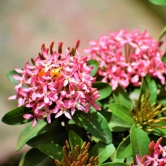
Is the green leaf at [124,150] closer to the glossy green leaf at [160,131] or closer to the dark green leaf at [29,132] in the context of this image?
the glossy green leaf at [160,131]

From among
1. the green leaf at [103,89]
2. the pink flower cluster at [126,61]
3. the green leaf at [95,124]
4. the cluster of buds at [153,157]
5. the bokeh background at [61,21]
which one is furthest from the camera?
the bokeh background at [61,21]

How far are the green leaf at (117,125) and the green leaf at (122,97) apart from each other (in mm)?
86

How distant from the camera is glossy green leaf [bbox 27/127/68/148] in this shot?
4.34 ft

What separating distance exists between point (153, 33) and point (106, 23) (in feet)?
1.14

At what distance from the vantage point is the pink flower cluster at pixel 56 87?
118 centimetres

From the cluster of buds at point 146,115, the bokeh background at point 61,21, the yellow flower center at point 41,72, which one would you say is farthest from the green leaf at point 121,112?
the bokeh background at point 61,21

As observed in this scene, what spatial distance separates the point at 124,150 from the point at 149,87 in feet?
0.98

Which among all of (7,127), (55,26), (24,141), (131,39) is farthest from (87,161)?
(55,26)

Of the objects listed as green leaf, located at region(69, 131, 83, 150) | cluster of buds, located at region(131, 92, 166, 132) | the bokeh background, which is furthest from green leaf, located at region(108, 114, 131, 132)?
the bokeh background

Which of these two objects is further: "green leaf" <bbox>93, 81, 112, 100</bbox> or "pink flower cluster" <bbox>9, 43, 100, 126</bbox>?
"green leaf" <bbox>93, 81, 112, 100</bbox>

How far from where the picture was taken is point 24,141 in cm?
134

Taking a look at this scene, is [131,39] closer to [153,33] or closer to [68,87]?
[68,87]

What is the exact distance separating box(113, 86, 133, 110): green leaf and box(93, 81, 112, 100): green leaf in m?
0.09

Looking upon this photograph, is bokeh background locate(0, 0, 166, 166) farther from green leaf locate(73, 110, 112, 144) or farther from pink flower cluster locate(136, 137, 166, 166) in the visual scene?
pink flower cluster locate(136, 137, 166, 166)
